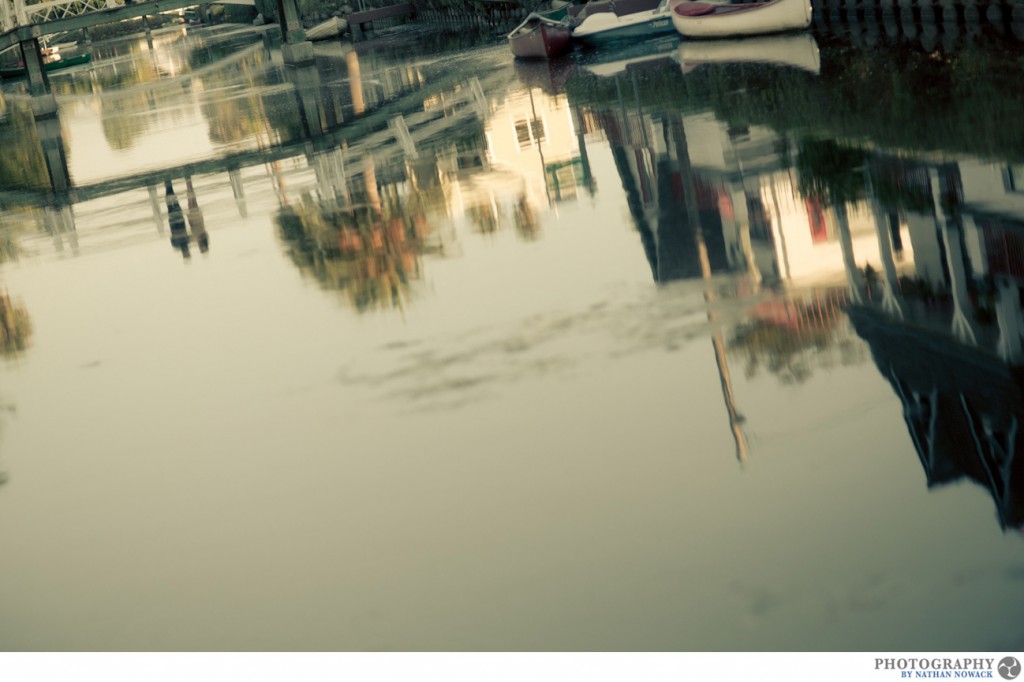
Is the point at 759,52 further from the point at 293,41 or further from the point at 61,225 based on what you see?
the point at 293,41

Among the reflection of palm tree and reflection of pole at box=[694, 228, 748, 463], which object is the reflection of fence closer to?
reflection of pole at box=[694, 228, 748, 463]

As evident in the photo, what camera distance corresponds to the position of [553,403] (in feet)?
36.7

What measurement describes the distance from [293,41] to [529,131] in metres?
45.0

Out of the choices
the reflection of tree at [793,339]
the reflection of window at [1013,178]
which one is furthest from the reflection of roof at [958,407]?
the reflection of window at [1013,178]

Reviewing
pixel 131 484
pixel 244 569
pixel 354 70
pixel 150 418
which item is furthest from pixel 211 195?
pixel 354 70

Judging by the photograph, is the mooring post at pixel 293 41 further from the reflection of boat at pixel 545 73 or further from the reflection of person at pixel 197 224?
the reflection of person at pixel 197 224

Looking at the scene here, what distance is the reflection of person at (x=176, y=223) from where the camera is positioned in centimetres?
2291

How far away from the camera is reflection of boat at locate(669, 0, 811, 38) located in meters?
41.5

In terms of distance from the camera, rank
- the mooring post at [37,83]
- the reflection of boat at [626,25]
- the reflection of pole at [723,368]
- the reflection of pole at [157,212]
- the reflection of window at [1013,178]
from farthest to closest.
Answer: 1. the mooring post at [37,83]
2. the reflection of boat at [626,25]
3. the reflection of pole at [157,212]
4. the reflection of window at [1013,178]
5. the reflection of pole at [723,368]

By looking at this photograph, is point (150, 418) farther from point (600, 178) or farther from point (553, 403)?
point (600, 178)

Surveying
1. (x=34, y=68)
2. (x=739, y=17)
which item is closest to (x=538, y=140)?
(x=739, y=17)

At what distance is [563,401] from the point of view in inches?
440
